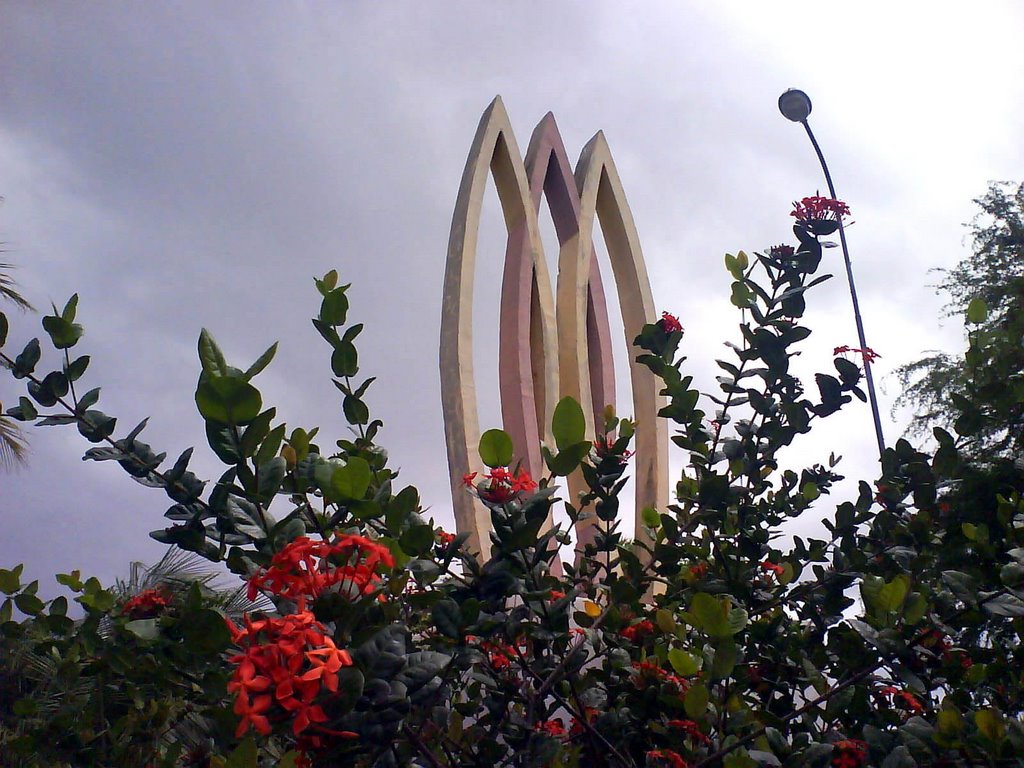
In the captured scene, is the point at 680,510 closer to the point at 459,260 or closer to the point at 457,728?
the point at 457,728

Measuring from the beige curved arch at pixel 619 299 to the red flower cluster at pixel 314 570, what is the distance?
250 inches

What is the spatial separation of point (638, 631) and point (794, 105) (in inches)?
274

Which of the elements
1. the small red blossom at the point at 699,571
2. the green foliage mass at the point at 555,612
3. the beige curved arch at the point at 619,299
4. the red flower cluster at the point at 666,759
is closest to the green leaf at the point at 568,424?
the green foliage mass at the point at 555,612

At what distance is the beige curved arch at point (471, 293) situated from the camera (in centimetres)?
666

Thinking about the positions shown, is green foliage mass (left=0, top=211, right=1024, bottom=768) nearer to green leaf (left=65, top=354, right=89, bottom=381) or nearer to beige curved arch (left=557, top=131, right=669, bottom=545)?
green leaf (left=65, top=354, right=89, bottom=381)

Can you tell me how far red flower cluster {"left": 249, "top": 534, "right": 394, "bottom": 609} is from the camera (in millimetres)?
974

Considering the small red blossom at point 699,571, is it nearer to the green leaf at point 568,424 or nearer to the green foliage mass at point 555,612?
the green foliage mass at point 555,612

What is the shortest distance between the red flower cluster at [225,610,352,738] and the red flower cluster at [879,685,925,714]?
55.9 inches

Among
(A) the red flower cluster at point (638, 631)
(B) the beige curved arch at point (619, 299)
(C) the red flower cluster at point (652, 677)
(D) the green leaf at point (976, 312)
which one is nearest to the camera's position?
(C) the red flower cluster at point (652, 677)

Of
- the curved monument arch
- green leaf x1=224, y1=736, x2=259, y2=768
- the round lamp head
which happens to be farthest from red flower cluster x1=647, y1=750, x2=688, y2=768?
the round lamp head

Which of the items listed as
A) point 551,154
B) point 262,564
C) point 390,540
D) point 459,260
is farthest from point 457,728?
point 551,154

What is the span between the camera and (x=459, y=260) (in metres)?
7.03

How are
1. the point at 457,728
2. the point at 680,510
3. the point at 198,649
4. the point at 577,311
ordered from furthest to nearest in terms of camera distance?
1. the point at 577,311
2. the point at 680,510
3. the point at 457,728
4. the point at 198,649

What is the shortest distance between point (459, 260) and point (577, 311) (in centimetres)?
149
